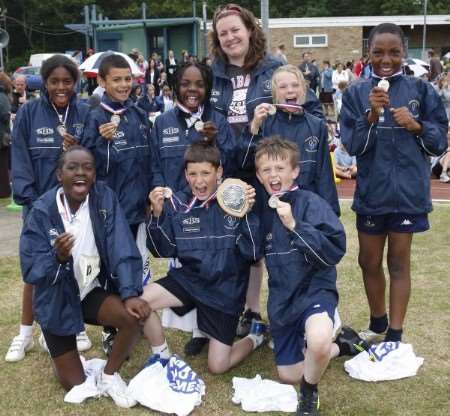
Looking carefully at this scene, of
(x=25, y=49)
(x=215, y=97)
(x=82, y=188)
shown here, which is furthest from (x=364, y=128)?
(x=25, y=49)

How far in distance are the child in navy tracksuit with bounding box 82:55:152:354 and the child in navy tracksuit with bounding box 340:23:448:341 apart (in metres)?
1.28

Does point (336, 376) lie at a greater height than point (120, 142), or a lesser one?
lesser

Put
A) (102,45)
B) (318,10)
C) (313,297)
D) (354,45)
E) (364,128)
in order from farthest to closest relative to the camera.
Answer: (318,10)
(354,45)
(102,45)
(364,128)
(313,297)

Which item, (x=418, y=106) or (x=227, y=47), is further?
(x=227, y=47)

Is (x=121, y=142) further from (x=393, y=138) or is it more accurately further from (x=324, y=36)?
(x=324, y=36)

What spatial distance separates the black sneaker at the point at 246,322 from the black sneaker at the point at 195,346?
263 mm

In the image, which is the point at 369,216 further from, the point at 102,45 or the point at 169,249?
the point at 102,45

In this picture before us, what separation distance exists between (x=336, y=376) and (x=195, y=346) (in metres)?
0.96

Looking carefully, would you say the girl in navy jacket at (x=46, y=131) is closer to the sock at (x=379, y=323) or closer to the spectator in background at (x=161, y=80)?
the sock at (x=379, y=323)

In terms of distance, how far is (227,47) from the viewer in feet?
12.7

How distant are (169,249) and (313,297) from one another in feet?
3.00

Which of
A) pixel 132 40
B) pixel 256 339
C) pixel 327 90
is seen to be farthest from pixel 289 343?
pixel 132 40

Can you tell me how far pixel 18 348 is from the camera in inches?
159

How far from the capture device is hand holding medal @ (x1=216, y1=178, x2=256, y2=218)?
353cm
